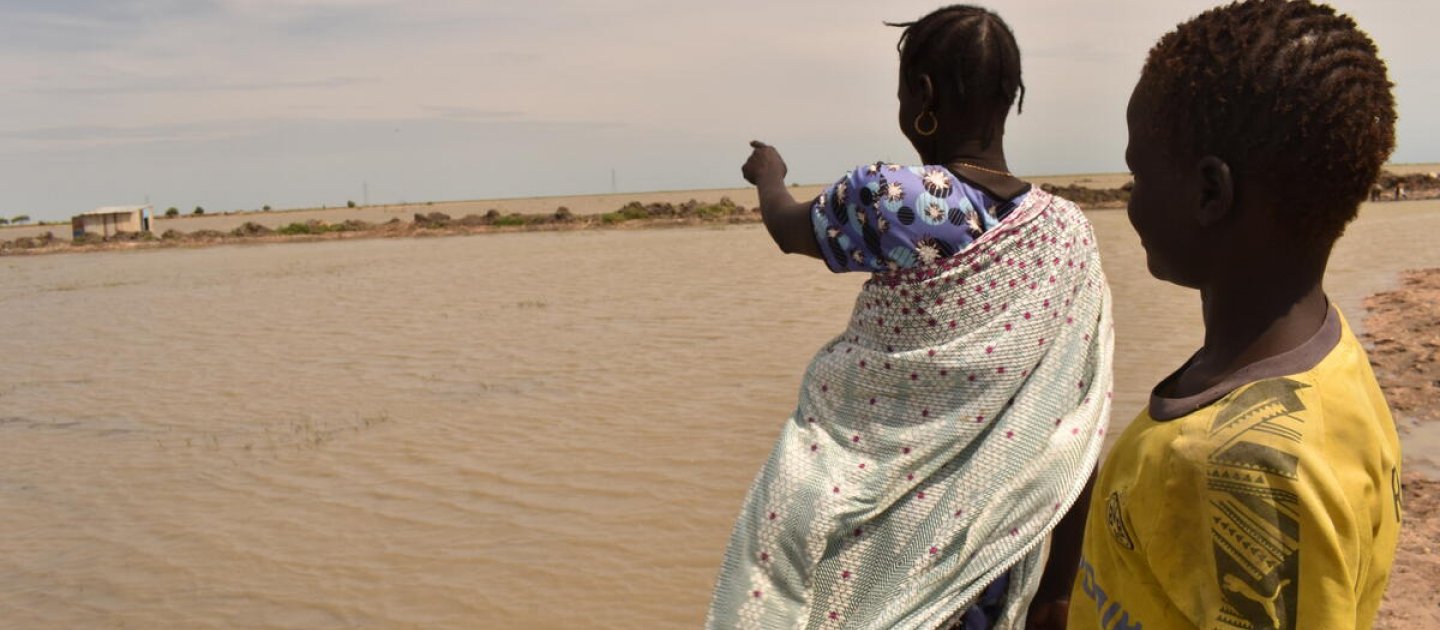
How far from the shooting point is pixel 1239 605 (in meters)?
0.96

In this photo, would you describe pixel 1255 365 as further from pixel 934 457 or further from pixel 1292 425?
pixel 934 457

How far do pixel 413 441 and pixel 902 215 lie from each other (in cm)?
519

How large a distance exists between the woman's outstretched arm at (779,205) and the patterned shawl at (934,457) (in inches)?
5.8

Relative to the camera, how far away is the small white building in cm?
3066

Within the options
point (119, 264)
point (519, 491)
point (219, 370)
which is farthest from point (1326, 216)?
point (119, 264)

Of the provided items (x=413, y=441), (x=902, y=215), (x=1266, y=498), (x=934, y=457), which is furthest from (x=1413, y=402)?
(x=1266, y=498)

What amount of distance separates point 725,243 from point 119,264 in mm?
11731

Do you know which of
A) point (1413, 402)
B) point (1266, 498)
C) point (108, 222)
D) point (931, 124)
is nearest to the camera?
point (1266, 498)

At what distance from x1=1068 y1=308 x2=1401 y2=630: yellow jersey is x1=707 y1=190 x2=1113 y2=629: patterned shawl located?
80 cm

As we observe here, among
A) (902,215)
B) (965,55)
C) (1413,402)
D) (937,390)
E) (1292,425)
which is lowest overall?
(1413,402)

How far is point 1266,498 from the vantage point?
916 mm

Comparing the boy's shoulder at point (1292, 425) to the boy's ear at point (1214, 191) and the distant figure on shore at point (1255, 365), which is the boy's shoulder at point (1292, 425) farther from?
the boy's ear at point (1214, 191)

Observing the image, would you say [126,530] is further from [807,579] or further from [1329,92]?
→ [1329,92]

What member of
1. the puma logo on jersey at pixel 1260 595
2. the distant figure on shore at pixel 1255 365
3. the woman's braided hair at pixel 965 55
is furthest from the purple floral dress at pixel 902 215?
the puma logo on jersey at pixel 1260 595
